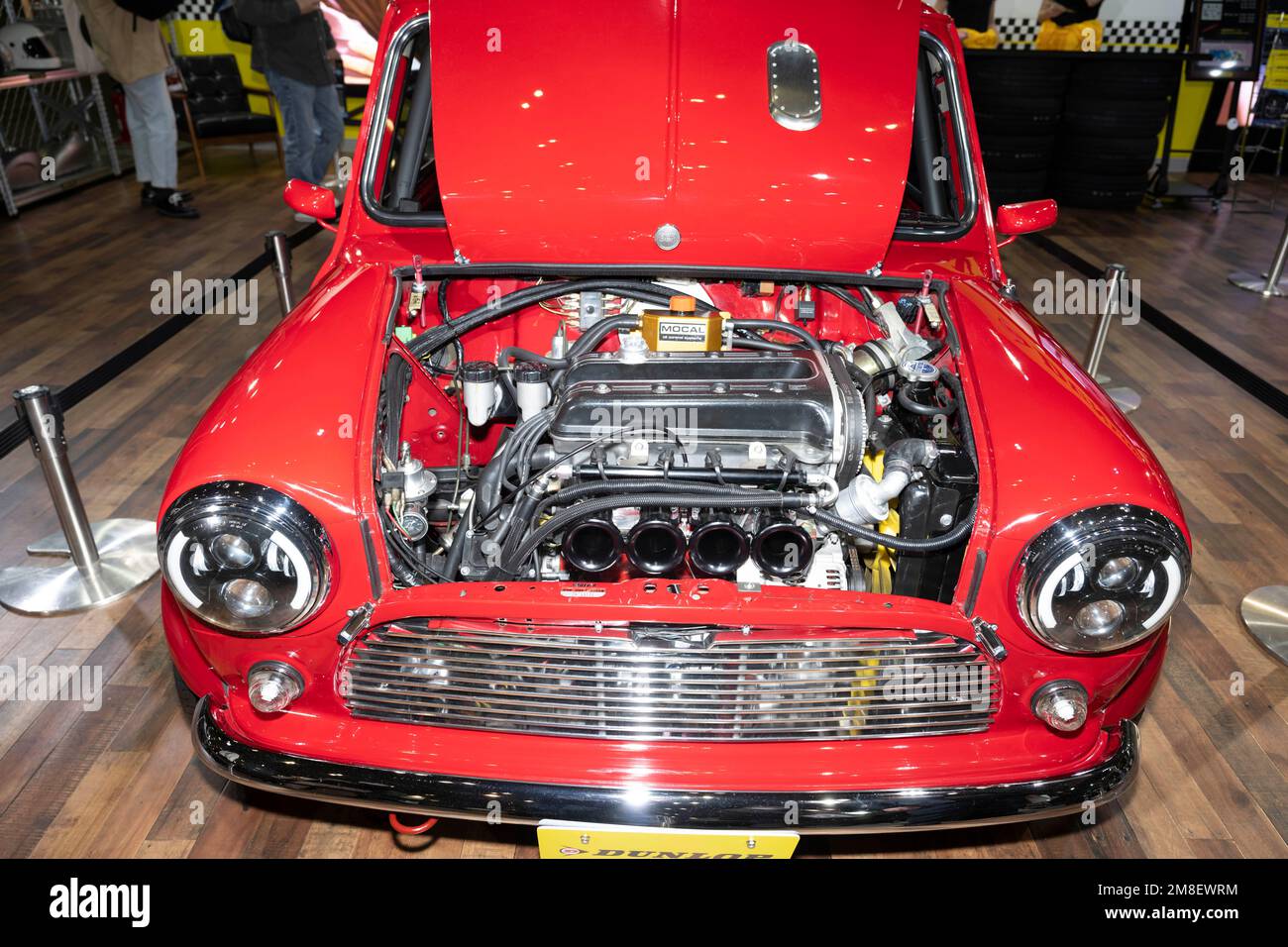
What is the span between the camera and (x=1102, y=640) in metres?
1.65

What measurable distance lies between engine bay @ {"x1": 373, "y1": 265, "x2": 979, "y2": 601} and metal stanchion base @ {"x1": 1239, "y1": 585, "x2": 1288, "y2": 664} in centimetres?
147

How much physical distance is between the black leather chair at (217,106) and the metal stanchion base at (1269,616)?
26.4 ft

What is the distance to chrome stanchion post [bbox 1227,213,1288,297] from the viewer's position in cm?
578

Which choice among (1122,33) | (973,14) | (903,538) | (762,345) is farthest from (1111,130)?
(903,538)

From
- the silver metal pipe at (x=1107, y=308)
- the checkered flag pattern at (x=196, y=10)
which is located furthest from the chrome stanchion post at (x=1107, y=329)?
the checkered flag pattern at (x=196, y=10)

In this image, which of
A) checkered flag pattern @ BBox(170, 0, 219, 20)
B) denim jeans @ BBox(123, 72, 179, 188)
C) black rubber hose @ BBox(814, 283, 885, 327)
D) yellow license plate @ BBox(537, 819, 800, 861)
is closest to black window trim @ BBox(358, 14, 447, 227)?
black rubber hose @ BBox(814, 283, 885, 327)

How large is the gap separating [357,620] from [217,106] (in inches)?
319

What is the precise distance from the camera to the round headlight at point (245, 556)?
1.62 m

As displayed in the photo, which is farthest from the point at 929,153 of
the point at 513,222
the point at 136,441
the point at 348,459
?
the point at 136,441

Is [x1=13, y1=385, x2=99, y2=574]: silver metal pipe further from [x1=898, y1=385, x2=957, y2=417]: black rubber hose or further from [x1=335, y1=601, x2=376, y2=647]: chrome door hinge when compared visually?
[x1=898, y1=385, x2=957, y2=417]: black rubber hose

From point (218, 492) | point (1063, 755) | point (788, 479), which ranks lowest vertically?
point (1063, 755)

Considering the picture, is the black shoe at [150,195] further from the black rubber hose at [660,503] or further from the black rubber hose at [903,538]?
the black rubber hose at [903,538]

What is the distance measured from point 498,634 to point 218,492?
1.77 feet
